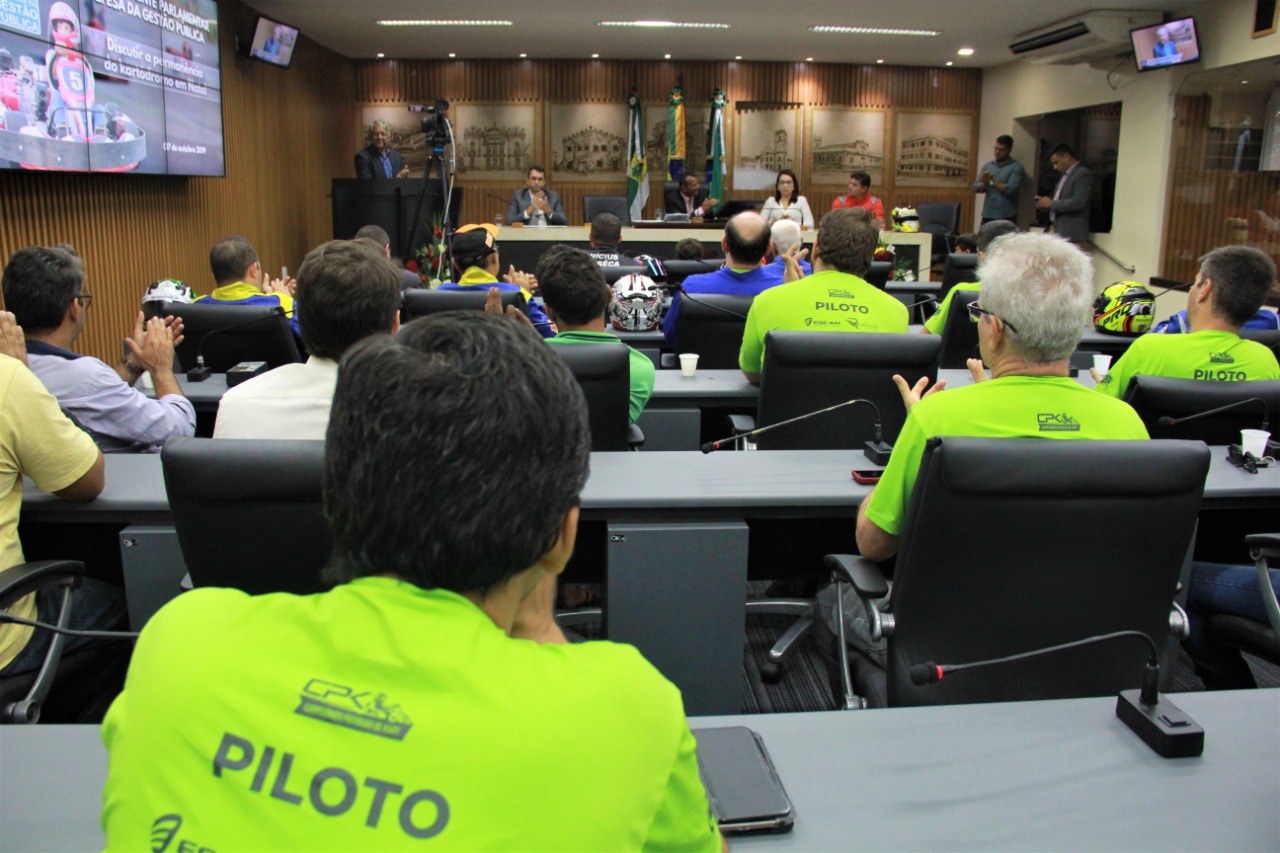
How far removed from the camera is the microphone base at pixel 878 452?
2383 mm

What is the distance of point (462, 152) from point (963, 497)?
11.8 metres

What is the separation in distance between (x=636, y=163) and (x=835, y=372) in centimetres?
1004

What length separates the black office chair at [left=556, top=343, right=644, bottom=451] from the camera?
2555mm

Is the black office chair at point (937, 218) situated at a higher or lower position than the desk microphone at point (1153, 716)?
higher

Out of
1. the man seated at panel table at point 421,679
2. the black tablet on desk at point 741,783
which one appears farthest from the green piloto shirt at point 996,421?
the man seated at panel table at point 421,679

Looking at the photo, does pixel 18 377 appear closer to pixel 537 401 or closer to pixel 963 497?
pixel 537 401

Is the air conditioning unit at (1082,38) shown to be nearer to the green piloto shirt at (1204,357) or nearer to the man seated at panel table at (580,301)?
the green piloto shirt at (1204,357)

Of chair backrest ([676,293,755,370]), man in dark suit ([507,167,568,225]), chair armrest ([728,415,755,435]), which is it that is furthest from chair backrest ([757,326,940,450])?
man in dark suit ([507,167,568,225])

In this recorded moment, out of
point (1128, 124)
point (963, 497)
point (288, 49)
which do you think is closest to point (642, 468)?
point (963, 497)

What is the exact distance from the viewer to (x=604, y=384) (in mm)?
2621

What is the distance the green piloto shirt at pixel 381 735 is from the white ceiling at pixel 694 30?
8729 mm

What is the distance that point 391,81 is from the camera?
12.4 meters

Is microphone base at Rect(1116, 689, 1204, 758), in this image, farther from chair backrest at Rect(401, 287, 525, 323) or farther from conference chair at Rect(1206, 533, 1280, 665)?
chair backrest at Rect(401, 287, 525, 323)

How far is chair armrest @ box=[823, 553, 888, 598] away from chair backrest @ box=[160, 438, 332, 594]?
94 centimetres
